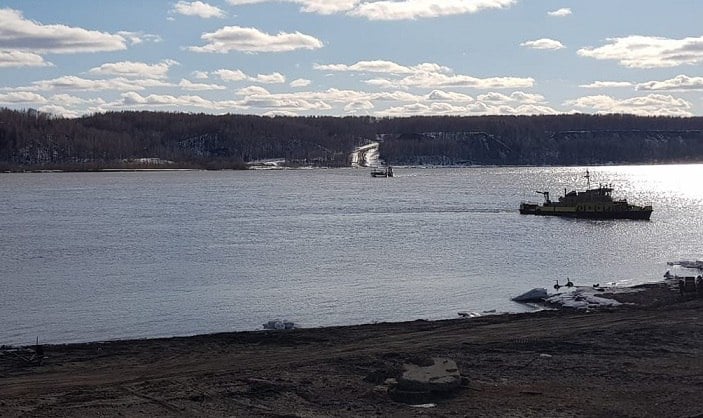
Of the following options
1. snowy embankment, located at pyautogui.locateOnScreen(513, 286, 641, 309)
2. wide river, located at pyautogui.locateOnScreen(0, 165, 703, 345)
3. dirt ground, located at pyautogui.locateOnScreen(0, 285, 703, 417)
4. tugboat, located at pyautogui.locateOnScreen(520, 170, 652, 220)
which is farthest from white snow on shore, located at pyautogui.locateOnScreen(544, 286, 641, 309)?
tugboat, located at pyautogui.locateOnScreen(520, 170, 652, 220)

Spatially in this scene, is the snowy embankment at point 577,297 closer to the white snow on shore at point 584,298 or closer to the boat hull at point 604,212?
the white snow on shore at point 584,298

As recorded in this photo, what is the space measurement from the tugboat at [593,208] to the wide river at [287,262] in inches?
75.7

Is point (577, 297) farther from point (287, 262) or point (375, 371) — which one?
point (287, 262)

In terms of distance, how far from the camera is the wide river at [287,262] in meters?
27.9

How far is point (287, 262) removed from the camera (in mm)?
41375

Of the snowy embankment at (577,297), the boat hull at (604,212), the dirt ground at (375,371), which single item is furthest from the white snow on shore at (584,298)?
the boat hull at (604,212)

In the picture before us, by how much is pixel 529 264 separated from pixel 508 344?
885 inches

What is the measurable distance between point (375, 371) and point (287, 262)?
24.7 meters

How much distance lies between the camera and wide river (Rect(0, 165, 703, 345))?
2786cm

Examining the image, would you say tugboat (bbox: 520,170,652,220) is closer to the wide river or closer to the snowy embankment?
the wide river

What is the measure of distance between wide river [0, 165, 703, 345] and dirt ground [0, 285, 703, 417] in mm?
4129

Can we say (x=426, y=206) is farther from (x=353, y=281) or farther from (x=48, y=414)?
(x=48, y=414)

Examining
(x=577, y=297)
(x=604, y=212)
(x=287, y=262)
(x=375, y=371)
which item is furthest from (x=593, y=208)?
(x=375, y=371)

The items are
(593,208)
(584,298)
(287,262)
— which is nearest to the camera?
(584,298)
